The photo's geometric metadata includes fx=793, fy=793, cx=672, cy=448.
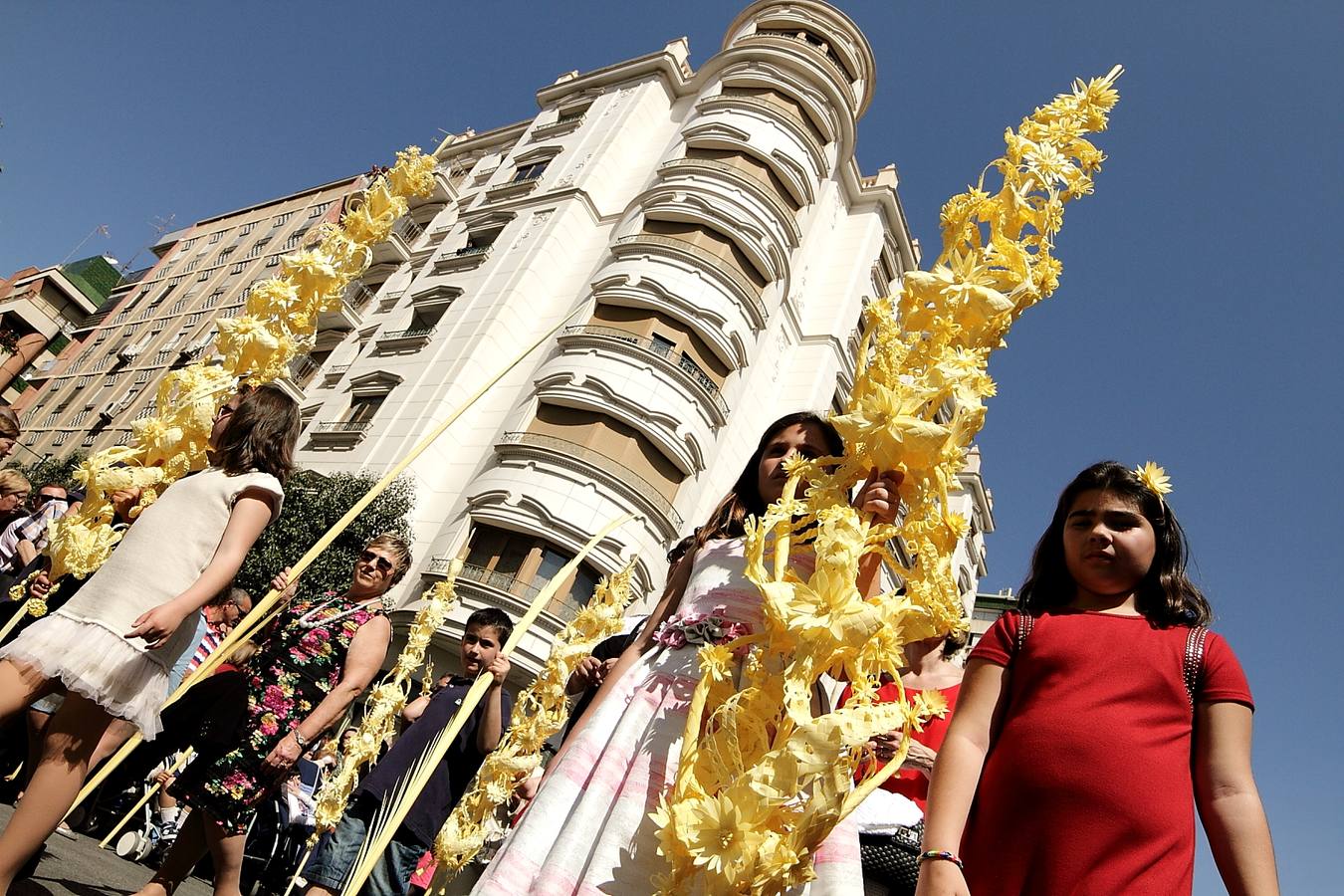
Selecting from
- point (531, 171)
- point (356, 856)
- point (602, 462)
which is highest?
point (531, 171)

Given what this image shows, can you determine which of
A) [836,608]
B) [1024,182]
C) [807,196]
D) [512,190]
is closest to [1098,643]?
[836,608]

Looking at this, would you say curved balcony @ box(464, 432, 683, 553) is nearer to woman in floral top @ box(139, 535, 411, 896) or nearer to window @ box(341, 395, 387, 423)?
window @ box(341, 395, 387, 423)

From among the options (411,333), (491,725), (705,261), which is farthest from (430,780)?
(411,333)

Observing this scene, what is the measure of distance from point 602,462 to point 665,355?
358cm

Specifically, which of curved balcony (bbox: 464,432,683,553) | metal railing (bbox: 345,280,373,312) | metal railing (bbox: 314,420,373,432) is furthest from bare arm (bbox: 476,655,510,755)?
metal railing (bbox: 345,280,373,312)

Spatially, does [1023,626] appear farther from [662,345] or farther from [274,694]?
[662,345]

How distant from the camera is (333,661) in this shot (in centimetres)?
386

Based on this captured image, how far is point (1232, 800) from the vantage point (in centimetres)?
165

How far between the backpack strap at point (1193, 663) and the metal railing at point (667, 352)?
18122 mm

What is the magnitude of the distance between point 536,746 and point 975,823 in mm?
2557

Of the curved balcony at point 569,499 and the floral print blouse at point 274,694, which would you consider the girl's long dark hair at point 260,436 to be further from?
the curved balcony at point 569,499

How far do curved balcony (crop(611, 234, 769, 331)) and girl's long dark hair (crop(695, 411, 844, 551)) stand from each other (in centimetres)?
1905

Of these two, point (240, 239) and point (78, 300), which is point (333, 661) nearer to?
point (240, 239)

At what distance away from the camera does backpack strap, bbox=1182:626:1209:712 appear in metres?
1.78
